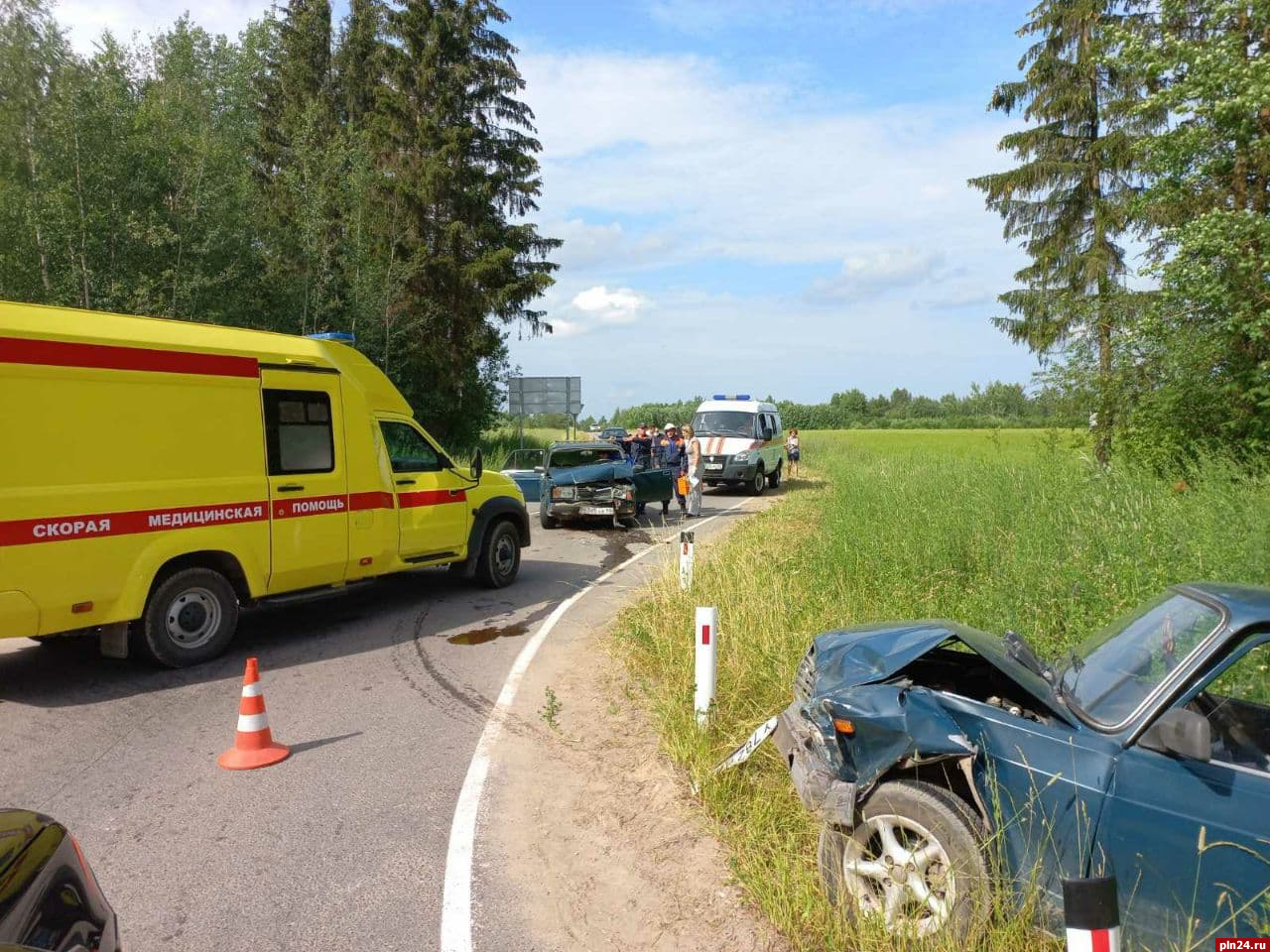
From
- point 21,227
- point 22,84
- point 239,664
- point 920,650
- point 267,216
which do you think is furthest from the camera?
point 267,216

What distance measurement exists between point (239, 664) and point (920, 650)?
5.80 metres

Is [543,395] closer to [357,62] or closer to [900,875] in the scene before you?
[357,62]

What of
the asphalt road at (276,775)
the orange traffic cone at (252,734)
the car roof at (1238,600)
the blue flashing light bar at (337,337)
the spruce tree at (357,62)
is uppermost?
the spruce tree at (357,62)

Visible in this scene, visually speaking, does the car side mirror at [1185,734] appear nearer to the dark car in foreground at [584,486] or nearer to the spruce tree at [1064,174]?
the dark car in foreground at [584,486]

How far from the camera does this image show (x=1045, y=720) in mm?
3197

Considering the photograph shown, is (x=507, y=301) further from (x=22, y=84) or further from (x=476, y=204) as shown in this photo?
(x=22, y=84)

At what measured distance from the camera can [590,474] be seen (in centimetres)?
1515

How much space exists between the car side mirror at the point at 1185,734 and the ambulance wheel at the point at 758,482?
19850 mm

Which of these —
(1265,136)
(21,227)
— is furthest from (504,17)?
(1265,136)

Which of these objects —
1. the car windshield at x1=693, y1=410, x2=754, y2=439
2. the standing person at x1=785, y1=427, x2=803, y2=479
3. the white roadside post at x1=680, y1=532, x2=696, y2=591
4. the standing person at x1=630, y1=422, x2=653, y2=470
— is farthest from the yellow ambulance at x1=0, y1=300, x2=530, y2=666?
the standing person at x1=785, y1=427, x2=803, y2=479

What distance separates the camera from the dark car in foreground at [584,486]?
15.1 m

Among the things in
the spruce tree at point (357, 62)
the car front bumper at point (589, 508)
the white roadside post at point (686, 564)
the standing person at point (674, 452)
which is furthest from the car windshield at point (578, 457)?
the spruce tree at point (357, 62)

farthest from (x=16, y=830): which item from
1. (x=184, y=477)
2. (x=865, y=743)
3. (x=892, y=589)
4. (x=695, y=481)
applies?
(x=695, y=481)

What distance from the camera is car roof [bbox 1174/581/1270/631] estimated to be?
114 inches
